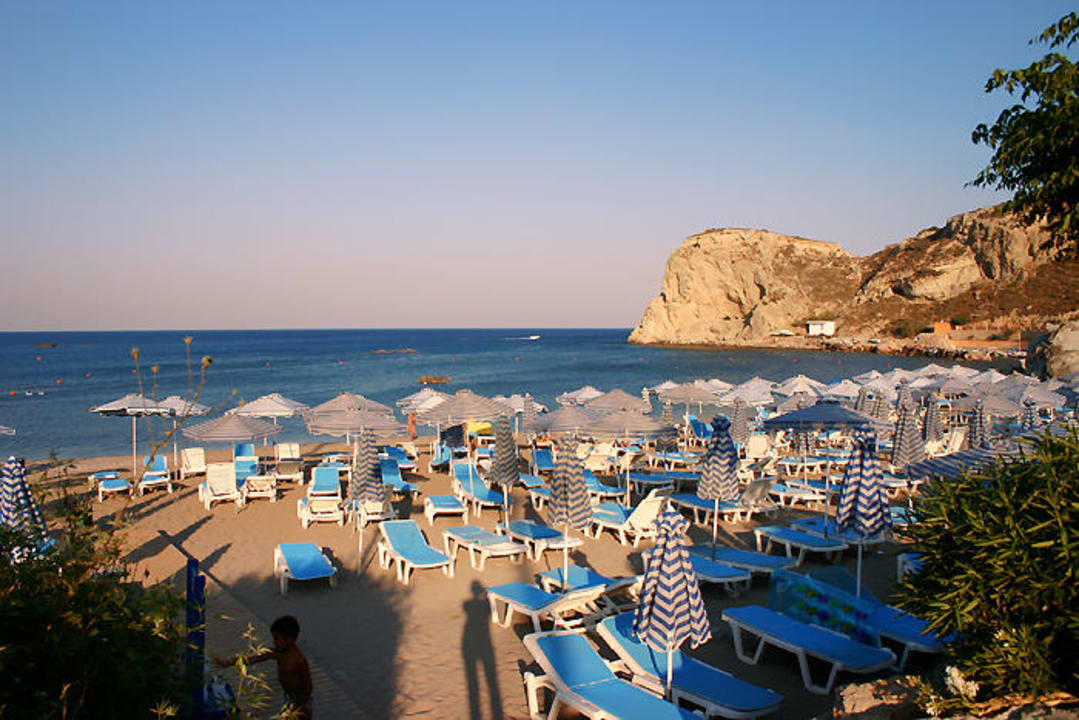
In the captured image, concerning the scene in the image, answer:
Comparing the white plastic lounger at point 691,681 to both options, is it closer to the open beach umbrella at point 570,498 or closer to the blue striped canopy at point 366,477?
the open beach umbrella at point 570,498

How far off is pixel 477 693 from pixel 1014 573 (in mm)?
4129

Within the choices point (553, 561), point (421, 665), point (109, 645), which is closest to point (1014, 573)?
point (109, 645)

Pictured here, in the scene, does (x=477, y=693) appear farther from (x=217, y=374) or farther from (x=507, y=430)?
(x=217, y=374)

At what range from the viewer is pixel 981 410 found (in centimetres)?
1516

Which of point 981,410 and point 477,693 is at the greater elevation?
point 981,410

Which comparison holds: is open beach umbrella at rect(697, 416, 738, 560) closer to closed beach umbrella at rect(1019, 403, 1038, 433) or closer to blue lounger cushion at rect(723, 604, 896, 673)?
blue lounger cushion at rect(723, 604, 896, 673)

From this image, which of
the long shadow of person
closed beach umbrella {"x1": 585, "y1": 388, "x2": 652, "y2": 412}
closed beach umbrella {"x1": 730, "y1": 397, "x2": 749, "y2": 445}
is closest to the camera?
the long shadow of person

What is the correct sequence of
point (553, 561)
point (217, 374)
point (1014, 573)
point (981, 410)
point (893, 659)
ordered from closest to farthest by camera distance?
point (1014, 573) → point (893, 659) → point (553, 561) → point (981, 410) → point (217, 374)

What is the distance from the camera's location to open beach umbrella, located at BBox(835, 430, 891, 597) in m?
7.34

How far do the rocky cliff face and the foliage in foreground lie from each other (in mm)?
85727

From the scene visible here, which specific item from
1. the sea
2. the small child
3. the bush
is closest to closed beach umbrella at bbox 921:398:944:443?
the bush

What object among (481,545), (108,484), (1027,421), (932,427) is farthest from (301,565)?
(1027,421)

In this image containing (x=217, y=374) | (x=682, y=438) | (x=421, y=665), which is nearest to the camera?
(x=421, y=665)

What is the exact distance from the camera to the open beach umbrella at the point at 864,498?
734cm
